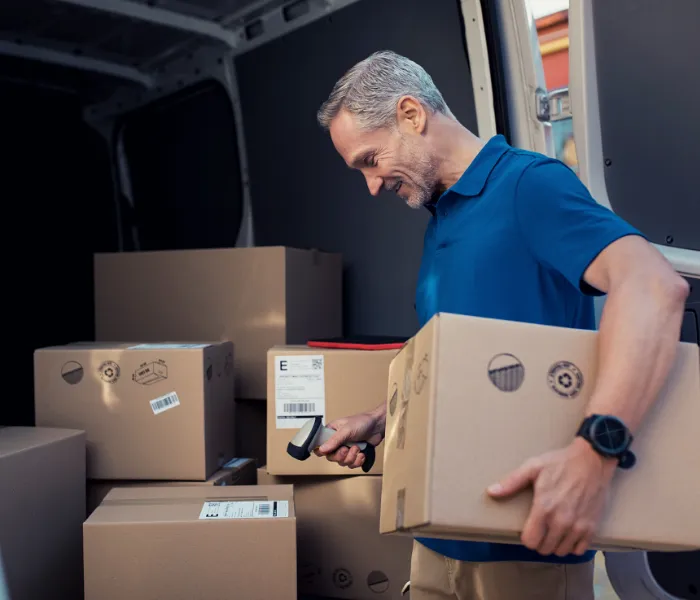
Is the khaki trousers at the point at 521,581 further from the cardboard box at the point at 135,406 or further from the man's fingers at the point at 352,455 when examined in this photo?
the cardboard box at the point at 135,406

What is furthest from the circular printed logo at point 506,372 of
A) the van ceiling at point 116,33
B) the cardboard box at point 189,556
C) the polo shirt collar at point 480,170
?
the van ceiling at point 116,33

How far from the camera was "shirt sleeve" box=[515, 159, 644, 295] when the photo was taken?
3.43 ft

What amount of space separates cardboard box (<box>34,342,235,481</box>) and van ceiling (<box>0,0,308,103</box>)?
4.25 feet

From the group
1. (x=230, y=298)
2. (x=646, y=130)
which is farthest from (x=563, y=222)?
(x=230, y=298)

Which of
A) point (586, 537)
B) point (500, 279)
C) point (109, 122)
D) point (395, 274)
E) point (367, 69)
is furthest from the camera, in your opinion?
point (109, 122)

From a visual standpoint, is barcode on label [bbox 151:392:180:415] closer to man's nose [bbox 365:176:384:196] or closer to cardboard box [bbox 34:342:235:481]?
cardboard box [bbox 34:342:235:481]

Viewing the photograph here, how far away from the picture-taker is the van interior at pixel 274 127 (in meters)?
1.73

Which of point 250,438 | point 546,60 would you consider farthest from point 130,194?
point 546,60

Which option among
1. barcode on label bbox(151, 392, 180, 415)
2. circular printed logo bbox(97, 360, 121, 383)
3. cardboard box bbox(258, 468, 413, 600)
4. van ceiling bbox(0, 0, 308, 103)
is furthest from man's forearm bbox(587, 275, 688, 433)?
van ceiling bbox(0, 0, 308, 103)

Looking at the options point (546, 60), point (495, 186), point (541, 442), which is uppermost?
point (546, 60)

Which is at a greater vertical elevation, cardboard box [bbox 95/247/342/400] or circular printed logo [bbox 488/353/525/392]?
cardboard box [bbox 95/247/342/400]

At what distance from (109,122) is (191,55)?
70cm

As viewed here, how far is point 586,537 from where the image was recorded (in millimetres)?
913

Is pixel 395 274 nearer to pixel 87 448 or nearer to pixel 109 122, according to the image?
pixel 87 448
